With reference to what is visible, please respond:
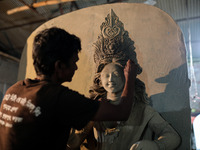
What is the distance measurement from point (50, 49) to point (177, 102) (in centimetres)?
129

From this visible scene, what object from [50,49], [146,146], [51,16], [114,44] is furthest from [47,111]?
[51,16]

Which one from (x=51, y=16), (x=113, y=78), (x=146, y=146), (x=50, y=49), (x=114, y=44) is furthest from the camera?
(x=51, y=16)

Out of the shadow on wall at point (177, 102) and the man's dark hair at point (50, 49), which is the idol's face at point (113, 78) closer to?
the shadow on wall at point (177, 102)

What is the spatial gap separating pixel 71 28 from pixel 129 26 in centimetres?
80

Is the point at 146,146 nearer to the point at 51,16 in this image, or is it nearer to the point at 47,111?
the point at 47,111

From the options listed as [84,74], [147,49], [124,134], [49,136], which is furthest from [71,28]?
[49,136]

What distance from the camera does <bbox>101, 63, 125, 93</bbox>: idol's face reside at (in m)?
1.67

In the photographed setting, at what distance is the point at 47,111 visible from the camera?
101 cm

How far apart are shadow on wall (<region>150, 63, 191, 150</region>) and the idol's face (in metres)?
0.39

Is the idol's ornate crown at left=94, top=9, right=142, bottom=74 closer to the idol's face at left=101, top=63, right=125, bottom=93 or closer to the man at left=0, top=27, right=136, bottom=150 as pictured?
the idol's face at left=101, top=63, right=125, bottom=93

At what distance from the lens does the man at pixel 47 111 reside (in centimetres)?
100

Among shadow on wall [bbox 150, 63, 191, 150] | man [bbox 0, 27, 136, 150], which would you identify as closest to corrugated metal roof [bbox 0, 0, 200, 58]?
shadow on wall [bbox 150, 63, 191, 150]

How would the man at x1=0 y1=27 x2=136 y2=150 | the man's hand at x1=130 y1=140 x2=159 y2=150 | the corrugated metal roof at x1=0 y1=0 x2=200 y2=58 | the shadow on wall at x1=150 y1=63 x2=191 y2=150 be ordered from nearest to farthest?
the man at x1=0 y1=27 x2=136 y2=150 → the man's hand at x1=130 y1=140 x2=159 y2=150 → the shadow on wall at x1=150 y1=63 x2=191 y2=150 → the corrugated metal roof at x1=0 y1=0 x2=200 y2=58

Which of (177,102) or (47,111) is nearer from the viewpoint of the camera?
(47,111)
